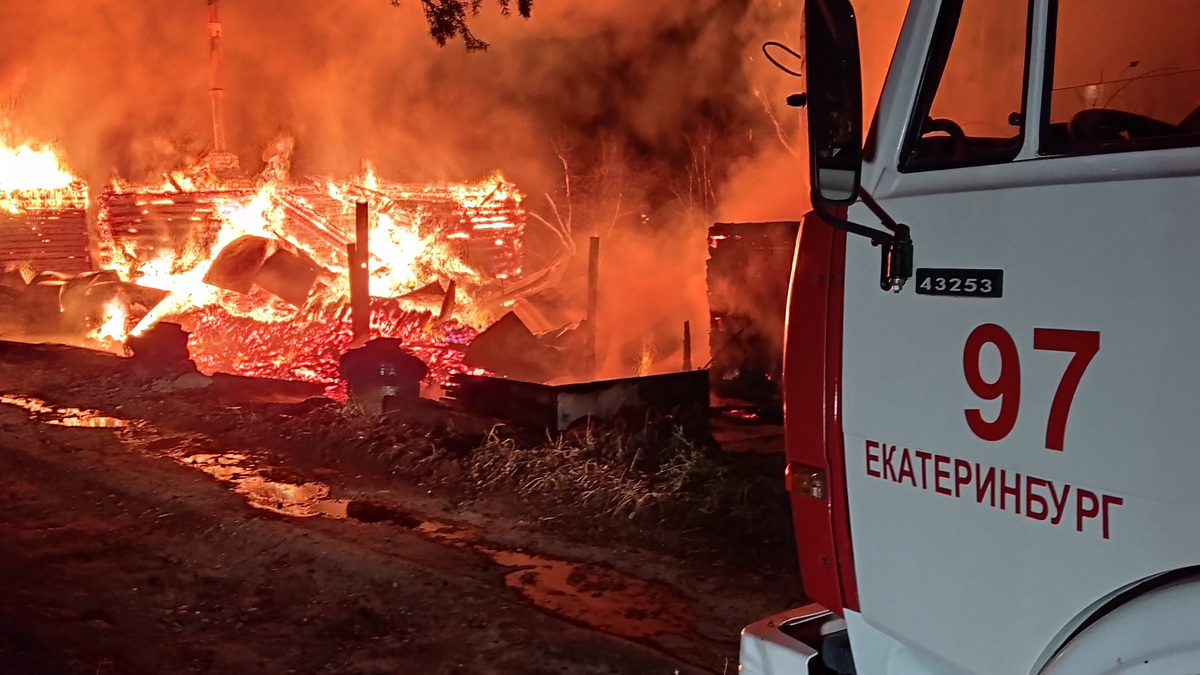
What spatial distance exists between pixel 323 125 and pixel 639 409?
42.6 feet

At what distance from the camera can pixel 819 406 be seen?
2.10 meters

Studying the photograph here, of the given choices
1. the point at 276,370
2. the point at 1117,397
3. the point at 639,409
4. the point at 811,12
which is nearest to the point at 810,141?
the point at 811,12

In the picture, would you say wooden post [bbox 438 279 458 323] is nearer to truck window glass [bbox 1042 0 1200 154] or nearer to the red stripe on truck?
the red stripe on truck

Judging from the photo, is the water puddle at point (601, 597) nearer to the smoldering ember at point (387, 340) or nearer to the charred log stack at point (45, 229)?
the smoldering ember at point (387, 340)

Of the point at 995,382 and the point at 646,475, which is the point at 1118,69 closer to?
the point at 995,382

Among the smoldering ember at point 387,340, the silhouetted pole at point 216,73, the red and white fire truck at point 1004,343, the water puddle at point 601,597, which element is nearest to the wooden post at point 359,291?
the smoldering ember at point 387,340

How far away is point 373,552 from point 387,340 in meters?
3.89

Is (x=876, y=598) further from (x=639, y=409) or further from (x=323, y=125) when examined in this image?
(x=323, y=125)

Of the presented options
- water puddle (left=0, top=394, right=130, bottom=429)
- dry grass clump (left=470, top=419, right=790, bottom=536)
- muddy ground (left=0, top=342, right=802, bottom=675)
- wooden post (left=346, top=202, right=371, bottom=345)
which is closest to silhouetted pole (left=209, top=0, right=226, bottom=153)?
wooden post (left=346, top=202, right=371, bottom=345)

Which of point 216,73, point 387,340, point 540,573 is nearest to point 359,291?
point 387,340

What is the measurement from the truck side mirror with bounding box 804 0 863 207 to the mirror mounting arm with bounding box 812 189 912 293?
38 millimetres

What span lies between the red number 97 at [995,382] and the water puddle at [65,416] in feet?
29.3

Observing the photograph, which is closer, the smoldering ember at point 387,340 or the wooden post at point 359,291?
the smoldering ember at point 387,340

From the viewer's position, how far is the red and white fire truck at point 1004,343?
149cm
